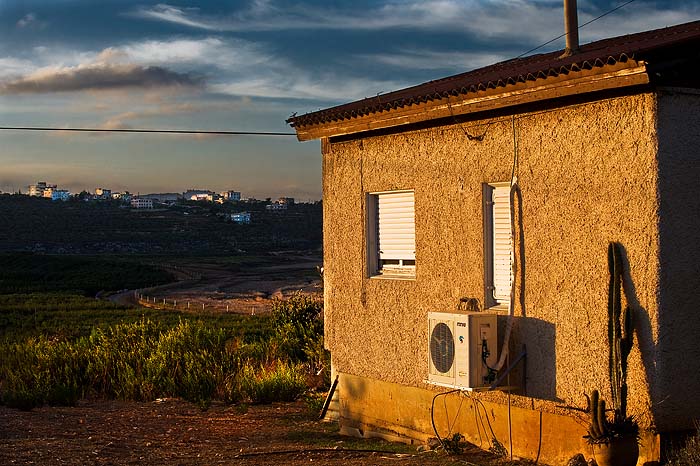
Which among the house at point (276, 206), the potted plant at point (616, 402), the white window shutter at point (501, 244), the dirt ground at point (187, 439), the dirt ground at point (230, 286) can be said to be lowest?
the dirt ground at point (230, 286)

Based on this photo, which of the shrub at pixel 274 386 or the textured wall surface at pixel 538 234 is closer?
the textured wall surface at pixel 538 234

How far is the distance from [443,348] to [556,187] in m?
1.98

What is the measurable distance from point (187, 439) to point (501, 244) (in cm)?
506

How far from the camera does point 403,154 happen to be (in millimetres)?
10820

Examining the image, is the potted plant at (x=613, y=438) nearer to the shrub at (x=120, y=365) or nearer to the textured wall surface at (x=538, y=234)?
the textured wall surface at (x=538, y=234)

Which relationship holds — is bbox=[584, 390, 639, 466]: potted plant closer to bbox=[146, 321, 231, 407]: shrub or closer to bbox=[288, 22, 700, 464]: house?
bbox=[288, 22, 700, 464]: house

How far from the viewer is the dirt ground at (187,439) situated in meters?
10.1

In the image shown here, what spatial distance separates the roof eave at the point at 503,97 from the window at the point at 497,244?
0.87 meters

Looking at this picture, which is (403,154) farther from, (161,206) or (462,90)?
(161,206)

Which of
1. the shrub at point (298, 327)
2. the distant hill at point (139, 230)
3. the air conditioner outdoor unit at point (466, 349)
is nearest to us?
the air conditioner outdoor unit at point (466, 349)

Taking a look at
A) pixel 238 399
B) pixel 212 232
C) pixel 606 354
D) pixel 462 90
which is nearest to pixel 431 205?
pixel 462 90

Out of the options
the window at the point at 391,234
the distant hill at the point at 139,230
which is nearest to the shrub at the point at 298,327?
the window at the point at 391,234

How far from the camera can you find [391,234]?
37.1ft

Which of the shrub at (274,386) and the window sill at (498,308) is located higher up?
the window sill at (498,308)
